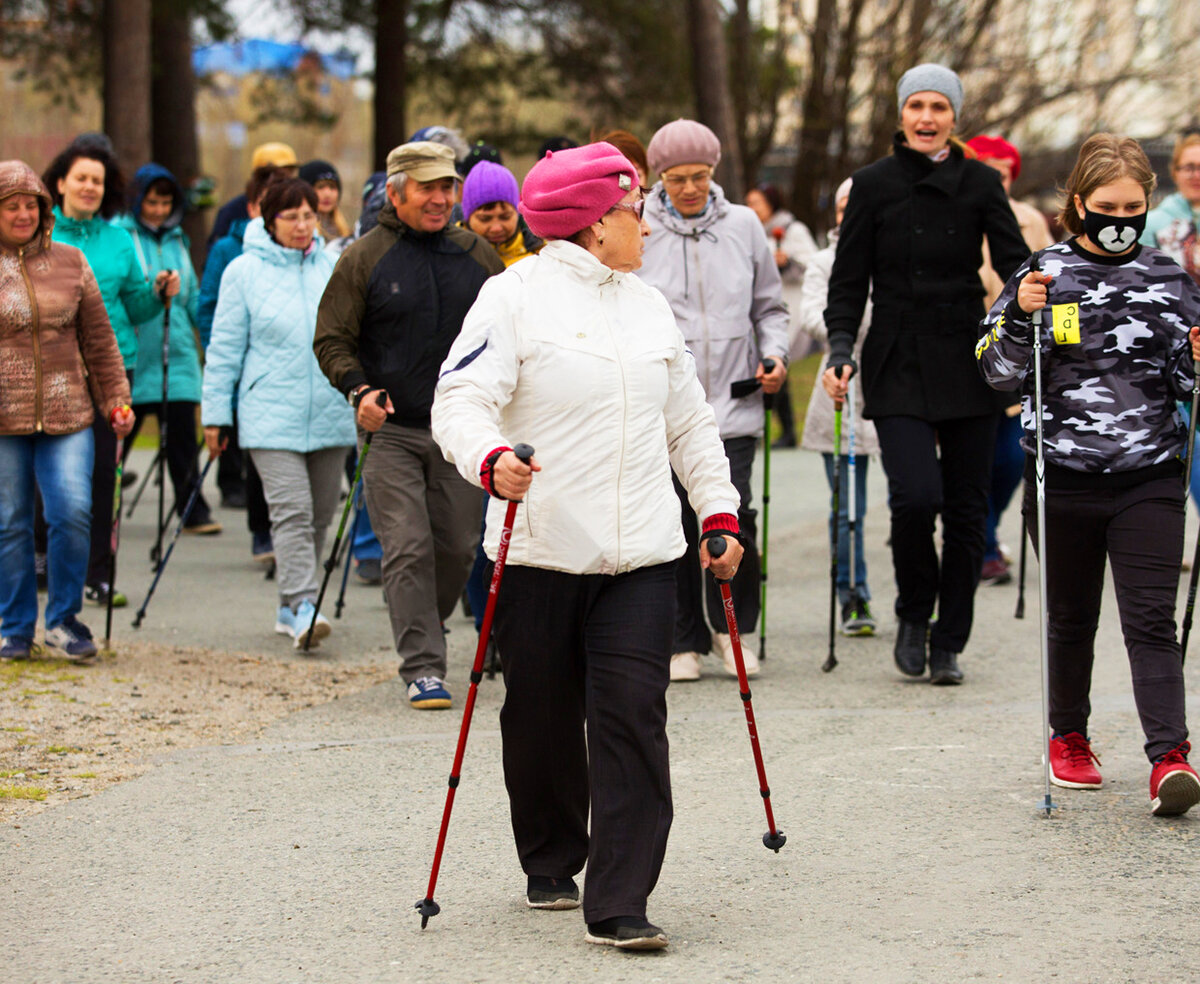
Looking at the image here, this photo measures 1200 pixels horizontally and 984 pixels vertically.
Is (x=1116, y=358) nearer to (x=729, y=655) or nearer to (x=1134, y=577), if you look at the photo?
(x=1134, y=577)

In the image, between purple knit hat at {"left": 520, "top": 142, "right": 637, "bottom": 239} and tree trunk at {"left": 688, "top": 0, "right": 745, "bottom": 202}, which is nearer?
purple knit hat at {"left": 520, "top": 142, "right": 637, "bottom": 239}

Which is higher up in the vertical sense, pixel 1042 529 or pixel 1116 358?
pixel 1116 358

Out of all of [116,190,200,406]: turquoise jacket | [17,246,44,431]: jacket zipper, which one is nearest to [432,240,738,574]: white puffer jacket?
[17,246,44,431]: jacket zipper

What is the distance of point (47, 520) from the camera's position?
23.6 ft

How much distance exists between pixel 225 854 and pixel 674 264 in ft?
11.0

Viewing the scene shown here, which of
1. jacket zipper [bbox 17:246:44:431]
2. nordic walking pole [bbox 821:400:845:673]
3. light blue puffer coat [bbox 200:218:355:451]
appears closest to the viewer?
jacket zipper [bbox 17:246:44:431]

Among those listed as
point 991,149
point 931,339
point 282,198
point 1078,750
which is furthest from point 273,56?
point 1078,750

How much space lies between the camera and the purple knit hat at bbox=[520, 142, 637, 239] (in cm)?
423

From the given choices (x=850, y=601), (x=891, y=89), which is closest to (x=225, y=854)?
(x=850, y=601)

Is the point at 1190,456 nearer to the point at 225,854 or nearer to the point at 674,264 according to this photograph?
the point at 674,264

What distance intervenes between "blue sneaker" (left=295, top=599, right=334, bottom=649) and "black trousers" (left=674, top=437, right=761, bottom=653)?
5.43 feet

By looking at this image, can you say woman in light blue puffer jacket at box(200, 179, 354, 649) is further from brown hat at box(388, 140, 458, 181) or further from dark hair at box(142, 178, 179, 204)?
dark hair at box(142, 178, 179, 204)

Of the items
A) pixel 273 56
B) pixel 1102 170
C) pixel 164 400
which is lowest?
pixel 164 400

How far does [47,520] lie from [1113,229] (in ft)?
14.6
